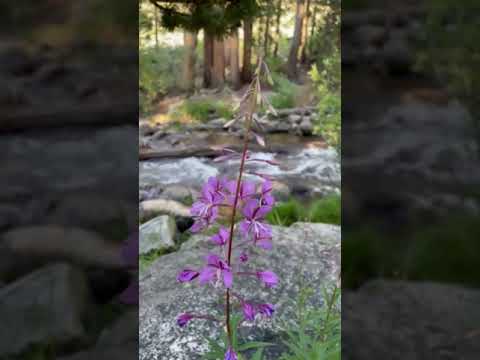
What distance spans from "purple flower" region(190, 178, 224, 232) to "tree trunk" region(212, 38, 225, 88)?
3416mm

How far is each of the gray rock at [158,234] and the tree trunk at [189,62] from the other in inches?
41.2

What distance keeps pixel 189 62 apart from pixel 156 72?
0.86 ft

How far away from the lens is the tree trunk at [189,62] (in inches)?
167

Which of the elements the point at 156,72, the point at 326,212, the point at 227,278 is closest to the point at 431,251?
the point at 227,278

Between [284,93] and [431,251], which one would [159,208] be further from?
[431,251]

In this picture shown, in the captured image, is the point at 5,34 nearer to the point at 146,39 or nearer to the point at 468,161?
the point at 468,161

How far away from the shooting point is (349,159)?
1.86 feet

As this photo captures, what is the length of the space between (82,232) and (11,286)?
0.10 m

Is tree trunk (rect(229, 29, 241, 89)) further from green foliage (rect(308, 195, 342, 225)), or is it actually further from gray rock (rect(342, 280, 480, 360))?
gray rock (rect(342, 280, 480, 360))

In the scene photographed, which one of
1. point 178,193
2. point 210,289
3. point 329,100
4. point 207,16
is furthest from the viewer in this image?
point 178,193

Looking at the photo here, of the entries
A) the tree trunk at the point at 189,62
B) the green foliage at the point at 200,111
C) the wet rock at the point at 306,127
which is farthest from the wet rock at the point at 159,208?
the wet rock at the point at 306,127

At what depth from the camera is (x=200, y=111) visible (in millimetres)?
4281

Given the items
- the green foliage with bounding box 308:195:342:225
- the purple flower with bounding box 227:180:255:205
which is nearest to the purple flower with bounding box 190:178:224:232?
the purple flower with bounding box 227:180:255:205

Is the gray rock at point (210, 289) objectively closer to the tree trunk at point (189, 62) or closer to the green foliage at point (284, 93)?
the green foliage at point (284, 93)
